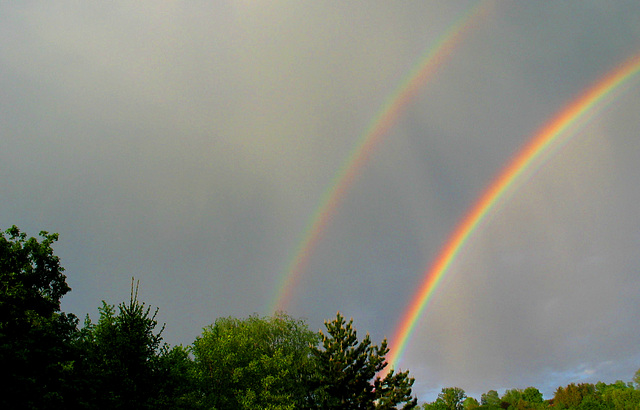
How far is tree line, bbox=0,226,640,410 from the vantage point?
22266 mm

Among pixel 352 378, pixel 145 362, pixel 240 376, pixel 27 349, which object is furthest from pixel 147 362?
pixel 352 378

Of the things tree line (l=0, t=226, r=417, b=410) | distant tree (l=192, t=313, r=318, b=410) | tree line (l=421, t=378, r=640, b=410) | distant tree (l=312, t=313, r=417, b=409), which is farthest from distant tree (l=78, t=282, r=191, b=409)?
tree line (l=421, t=378, r=640, b=410)

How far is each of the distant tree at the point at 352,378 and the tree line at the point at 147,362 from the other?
0.36 ft

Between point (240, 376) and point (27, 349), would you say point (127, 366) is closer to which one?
point (27, 349)

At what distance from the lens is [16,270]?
29656 mm

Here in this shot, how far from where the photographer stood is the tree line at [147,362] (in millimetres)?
22266

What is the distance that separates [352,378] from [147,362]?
28932mm

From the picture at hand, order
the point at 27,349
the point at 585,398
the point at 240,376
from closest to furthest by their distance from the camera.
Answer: the point at 27,349 < the point at 240,376 < the point at 585,398

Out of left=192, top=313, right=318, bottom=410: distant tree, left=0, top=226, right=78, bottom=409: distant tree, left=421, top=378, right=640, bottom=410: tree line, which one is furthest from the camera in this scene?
left=421, top=378, right=640, bottom=410: tree line

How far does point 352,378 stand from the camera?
47.1m

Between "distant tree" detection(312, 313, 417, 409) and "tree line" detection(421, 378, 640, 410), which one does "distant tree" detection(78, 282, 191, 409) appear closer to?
"distant tree" detection(312, 313, 417, 409)

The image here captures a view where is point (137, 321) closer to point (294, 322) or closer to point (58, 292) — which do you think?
point (58, 292)

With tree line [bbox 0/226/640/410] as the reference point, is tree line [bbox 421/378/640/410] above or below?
above

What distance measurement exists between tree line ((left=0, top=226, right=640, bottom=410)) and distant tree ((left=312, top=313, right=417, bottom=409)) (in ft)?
0.36
